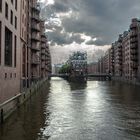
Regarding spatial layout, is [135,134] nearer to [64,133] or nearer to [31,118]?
[64,133]

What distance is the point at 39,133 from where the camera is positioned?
78.3 ft

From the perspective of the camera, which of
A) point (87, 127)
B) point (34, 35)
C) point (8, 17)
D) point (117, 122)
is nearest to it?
point (87, 127)

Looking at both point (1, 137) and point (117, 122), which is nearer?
point (1, 137)

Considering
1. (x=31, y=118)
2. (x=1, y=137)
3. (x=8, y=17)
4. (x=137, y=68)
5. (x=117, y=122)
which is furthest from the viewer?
(x=137, y=68)

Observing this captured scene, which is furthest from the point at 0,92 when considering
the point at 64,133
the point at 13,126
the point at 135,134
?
the point at 135,134

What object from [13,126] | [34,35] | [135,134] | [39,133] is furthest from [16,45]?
[34,35]

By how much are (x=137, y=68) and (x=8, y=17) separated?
8984 cm

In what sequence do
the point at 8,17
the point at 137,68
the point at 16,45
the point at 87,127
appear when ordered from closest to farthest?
the point at 87,127 < the point at 8,17 < the point at 16,45 < the point at 137,68

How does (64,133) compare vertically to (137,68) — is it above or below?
below

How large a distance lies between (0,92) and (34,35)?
54922 millimetres

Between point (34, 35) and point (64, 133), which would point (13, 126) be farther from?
point (34, 35)

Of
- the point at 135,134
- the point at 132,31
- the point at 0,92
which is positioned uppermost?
the point at 132,31

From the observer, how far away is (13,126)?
87.5ft

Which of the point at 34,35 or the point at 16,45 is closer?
the point at 16,45
